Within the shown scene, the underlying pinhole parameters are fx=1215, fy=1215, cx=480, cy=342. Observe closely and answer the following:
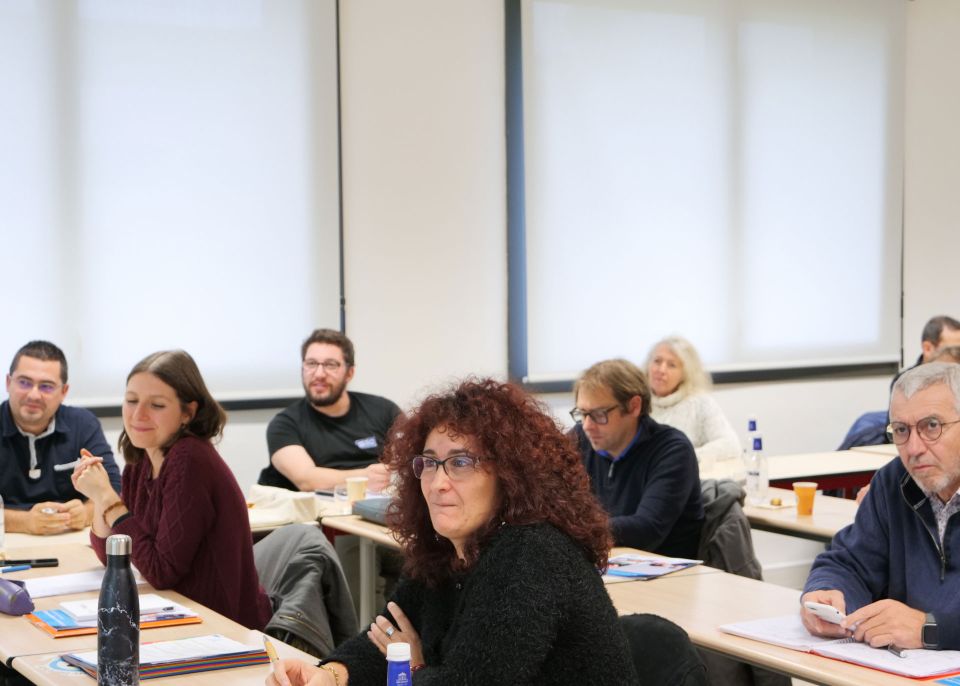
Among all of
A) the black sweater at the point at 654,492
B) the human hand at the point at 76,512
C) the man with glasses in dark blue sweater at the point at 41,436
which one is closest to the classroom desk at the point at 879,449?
the black sweater at the point at 654,492

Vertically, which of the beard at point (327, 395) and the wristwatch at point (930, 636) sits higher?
the beard at point (327, 395)

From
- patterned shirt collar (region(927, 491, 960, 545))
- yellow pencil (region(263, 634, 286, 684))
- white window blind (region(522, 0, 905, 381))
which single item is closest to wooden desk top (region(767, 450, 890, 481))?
white window blind (region(522, 0, 905, 381))

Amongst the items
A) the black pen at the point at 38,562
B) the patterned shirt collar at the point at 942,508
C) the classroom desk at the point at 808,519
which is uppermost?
the patterned shirt collar at the point at 942,508

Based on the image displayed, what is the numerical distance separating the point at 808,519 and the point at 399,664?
2.80 m

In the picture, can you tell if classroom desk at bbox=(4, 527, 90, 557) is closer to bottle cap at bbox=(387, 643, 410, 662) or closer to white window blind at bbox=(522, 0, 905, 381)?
bottle cap at bbox=(387, 643, 410, 662)

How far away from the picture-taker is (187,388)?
3.34m

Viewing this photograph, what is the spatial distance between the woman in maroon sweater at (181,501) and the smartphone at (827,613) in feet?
4.66

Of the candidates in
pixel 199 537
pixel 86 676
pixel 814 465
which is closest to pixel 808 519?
pixel 814 465

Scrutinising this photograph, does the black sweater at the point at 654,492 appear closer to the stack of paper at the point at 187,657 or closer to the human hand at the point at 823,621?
the human hand at the point at 823,621

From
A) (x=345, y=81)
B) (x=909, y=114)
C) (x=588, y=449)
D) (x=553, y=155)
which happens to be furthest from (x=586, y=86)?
(x=588, y=449)

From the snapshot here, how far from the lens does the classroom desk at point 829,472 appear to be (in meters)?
5.43

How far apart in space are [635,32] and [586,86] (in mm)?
490

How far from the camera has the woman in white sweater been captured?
5988mm

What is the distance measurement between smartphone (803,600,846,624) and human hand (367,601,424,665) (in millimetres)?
922
